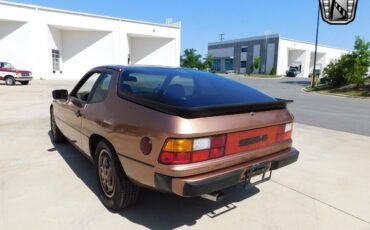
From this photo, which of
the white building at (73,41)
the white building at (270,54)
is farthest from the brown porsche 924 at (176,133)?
the white building at (270,54)

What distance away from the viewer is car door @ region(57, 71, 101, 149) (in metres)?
3.80

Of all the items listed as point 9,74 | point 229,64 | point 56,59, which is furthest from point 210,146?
point 229,64

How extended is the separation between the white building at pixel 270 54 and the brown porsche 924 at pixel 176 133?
60.7 metres

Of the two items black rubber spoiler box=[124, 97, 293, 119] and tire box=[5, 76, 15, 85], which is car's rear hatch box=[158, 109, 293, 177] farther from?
tire box=[5, 76, 15, 85]

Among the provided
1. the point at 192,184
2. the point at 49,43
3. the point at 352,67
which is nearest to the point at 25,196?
the point at 192,184

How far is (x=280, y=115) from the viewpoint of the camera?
320cm

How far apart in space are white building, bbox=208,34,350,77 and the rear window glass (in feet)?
198

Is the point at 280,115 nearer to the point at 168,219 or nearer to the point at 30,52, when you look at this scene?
the point at 168,219

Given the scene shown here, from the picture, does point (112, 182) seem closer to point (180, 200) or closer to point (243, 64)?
point (180, 200)

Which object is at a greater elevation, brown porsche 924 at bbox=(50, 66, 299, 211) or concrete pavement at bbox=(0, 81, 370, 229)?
brown porsche 924 at bbox=(50, 66, 299, 211)

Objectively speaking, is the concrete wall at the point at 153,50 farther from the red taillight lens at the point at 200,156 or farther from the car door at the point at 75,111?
the red taillight lens at the point at 200,156

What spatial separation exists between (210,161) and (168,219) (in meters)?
0.91

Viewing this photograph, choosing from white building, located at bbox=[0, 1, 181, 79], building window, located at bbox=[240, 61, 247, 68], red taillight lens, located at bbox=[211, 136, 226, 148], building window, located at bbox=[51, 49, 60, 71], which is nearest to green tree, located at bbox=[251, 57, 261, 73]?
building window, located at bbox=[240, 61, 247, 68]

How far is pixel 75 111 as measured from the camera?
392 cm
